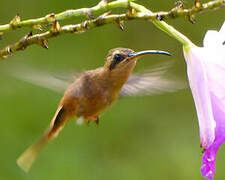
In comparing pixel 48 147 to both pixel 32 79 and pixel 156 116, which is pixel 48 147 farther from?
pixel 32 79

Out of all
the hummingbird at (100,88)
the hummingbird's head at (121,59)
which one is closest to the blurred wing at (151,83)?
the hummingbird at (100,88)

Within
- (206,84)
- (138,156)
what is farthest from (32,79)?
(138,156)

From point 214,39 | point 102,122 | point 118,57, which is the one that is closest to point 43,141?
point 118,57

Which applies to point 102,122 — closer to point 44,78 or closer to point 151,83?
point 151,83

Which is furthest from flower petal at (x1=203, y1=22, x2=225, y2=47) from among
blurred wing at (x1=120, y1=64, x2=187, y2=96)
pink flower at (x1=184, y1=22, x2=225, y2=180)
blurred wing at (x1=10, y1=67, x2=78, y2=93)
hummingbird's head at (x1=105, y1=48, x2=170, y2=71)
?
blurred wing at (x1=10, y1=67, x2=78, y2=93)

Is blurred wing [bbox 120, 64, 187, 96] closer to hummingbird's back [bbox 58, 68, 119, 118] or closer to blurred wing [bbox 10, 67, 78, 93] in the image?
hummingbird's back [bbox 58, 68, 119, 118]
